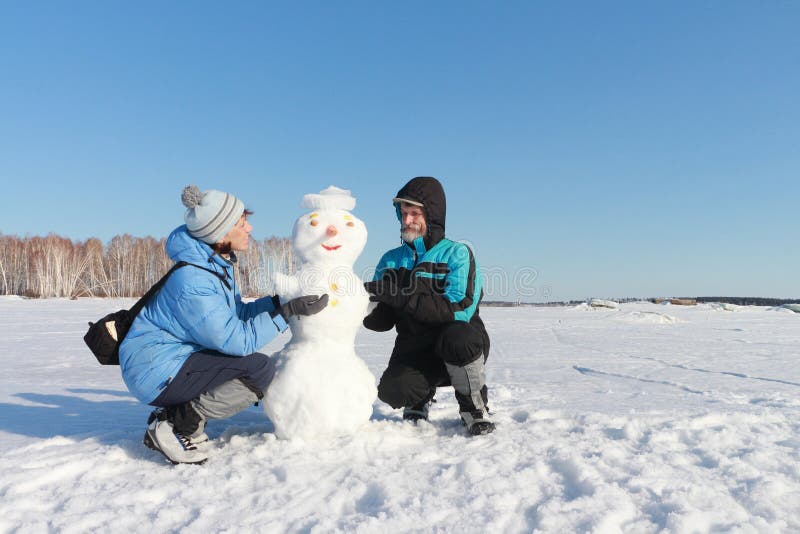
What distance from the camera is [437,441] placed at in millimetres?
2674

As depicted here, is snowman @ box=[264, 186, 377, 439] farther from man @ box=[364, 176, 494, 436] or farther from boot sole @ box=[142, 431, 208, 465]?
boot sole @ box=[142, 431, 208, 465]

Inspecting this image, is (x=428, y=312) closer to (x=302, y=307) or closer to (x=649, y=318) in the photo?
(x=302, y=307)

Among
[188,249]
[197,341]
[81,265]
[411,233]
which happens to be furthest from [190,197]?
[81,265]

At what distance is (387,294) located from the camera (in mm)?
2961

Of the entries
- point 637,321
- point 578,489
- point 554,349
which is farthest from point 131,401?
point 637,321

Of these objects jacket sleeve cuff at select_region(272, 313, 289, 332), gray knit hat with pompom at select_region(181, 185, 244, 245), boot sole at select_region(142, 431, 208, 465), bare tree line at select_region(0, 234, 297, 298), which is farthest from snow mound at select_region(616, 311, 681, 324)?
bare tree line at select_region(0, 234, 297, 298)

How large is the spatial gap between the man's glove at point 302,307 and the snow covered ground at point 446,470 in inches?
24.8

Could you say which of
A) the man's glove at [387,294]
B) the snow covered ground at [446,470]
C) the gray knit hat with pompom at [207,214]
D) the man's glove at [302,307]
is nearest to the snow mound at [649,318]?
the snow covered ground at [446,470]

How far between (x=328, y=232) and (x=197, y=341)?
0.84 meters

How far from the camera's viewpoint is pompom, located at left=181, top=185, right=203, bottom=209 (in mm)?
2549

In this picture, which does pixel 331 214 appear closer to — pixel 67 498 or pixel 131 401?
pixel 67 498

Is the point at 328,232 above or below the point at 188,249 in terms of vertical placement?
above

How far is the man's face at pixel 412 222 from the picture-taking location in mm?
3195

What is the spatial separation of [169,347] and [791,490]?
2594mm
